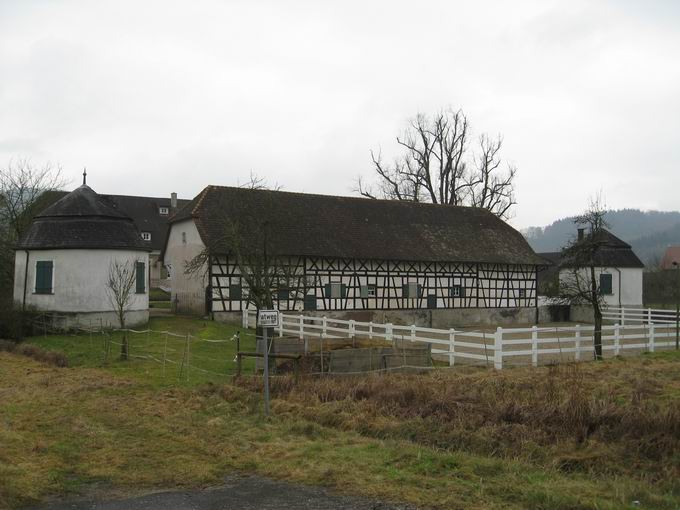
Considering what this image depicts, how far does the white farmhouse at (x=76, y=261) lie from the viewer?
27.5 m

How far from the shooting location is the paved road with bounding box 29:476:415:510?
26.2ft

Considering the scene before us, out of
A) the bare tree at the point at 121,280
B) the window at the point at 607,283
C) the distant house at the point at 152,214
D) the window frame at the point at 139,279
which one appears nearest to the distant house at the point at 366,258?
the window frame at the point at 139,279

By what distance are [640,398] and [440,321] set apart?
24.8 m

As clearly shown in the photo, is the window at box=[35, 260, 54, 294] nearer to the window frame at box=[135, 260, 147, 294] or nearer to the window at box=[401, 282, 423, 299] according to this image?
the window frame at box=[135, 260, 147, 294]

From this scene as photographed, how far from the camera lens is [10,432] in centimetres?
1118

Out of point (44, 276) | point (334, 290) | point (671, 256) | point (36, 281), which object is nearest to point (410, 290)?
point (334, 290)

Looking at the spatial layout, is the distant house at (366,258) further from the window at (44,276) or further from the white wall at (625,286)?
the window at (44,276)

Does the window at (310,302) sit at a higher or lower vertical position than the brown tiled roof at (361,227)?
lower

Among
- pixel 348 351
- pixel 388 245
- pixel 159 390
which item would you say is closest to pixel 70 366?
pixel 159 390

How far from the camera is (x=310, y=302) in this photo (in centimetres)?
3369

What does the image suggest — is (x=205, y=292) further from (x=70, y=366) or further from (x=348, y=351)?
(x=348, y=351)

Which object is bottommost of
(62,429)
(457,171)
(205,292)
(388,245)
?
(62,429)

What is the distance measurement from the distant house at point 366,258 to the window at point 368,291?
0.05 metres

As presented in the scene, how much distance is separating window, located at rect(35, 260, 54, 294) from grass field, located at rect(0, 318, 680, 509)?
40.5ft
